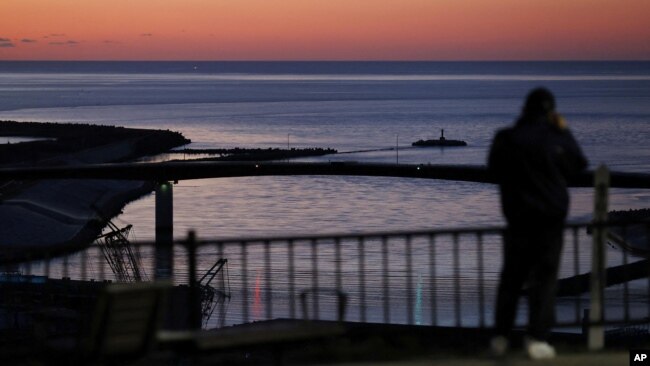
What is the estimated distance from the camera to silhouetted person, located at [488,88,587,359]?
826cm

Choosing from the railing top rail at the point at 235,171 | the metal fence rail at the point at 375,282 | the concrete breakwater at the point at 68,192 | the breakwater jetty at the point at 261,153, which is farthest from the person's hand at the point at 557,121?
the breakwater jetty at the point at 261,153

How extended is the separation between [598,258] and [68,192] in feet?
206

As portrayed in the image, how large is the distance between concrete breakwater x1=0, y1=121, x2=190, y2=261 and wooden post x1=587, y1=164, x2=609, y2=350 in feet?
82.9

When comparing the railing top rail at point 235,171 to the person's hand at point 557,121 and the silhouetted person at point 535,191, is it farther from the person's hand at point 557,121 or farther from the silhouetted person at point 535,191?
the person's hand at point 557,121

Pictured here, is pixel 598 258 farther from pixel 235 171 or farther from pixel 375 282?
pixel 235 171

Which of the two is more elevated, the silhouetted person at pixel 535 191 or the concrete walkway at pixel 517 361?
the silhouetted person at pixel 535 191

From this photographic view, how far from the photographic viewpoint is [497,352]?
8617mm

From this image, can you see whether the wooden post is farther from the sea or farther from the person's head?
the sea

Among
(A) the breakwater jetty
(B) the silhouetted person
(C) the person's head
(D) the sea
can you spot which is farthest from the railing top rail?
(C) the person's head

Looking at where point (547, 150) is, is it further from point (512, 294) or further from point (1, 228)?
point (1, 228)

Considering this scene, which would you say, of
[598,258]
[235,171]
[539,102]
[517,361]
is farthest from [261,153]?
[539,102]

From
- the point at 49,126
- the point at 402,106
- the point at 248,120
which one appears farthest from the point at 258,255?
the point at 402,106

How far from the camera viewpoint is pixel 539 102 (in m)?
8.20

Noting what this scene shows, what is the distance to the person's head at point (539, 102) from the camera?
8203 millimetres
